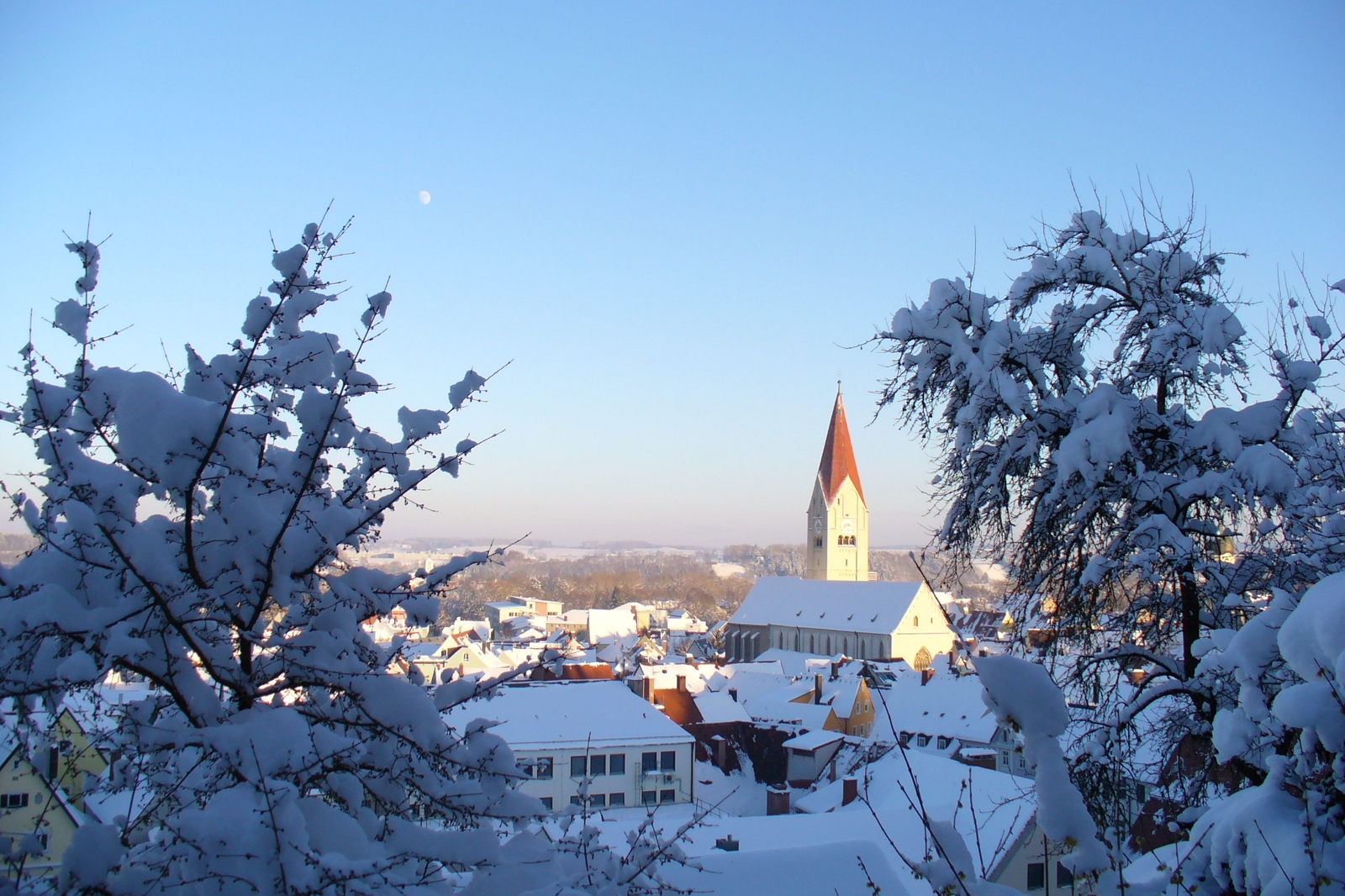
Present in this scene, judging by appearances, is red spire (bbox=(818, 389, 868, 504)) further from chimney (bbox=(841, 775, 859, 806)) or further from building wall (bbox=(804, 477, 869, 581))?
chimney (bbox=(841, 775, 859, 806))


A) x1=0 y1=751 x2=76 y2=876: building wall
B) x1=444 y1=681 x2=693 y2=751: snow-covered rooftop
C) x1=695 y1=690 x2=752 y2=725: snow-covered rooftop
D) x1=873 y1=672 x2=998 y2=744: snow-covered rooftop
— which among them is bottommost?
x1=873 y1=672 x2=998 y2=744: snow-covered rooftop

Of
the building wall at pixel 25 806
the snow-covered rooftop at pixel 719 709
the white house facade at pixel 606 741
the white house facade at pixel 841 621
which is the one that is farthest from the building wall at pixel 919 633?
the building wall at pixel 25 806

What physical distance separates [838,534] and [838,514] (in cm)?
195

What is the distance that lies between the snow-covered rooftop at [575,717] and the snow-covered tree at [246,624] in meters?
23.2

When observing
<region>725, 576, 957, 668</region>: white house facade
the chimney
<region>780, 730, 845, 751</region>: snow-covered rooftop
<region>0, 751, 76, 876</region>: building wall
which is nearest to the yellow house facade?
<region>0, 751, 76, 876</region>: building wall

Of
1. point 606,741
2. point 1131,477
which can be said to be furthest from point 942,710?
point 1131,477

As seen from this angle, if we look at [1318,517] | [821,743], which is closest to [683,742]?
[821,743]

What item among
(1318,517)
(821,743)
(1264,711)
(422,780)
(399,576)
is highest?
(1318,517)

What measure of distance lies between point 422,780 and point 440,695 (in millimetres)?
359

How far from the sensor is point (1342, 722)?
2879mm

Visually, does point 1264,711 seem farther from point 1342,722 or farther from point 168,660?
point 168,660

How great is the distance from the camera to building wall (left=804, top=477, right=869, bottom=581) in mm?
84688

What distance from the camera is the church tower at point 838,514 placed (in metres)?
84.3

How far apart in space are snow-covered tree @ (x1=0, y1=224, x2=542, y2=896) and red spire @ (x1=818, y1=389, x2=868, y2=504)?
8201 cm
